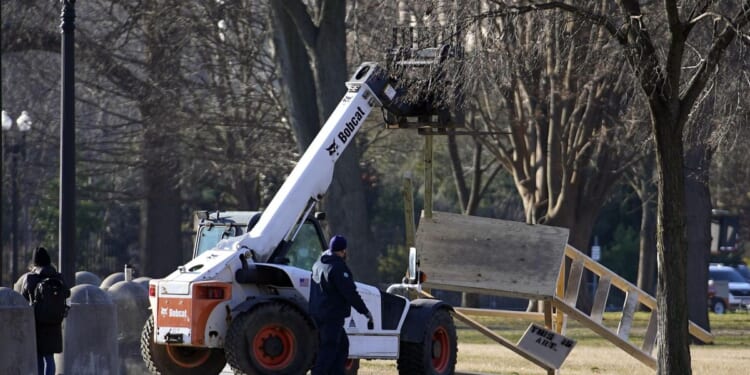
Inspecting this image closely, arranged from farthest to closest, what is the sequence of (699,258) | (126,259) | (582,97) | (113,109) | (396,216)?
1. (396,216)
2. (126,259)
3. (113,109)
4. (582,97)
5. (699,258)

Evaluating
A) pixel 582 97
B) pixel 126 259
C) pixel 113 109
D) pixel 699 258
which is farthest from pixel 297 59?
pixel 126 259

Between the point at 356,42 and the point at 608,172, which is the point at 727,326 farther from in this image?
the point at 356,42

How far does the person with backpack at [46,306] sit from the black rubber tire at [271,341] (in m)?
1.96

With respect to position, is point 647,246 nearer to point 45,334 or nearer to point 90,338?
point 90,338

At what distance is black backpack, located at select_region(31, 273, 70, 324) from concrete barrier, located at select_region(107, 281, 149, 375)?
7.82 feet

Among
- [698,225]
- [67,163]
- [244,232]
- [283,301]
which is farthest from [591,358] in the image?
[67,163]

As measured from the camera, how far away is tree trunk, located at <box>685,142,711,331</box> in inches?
1025

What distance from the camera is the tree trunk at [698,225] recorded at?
85.5 feet

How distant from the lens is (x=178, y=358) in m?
14.7

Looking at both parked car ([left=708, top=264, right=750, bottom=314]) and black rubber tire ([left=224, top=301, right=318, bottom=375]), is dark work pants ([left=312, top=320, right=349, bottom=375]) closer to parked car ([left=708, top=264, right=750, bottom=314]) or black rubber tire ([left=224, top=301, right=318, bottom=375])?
black rubber tire ([left=224, top=301, right=318, bottom=375])

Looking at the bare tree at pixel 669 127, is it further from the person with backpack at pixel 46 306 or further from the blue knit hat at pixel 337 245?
the person with backpack at pixel 46 306

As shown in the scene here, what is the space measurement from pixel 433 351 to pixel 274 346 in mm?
2483

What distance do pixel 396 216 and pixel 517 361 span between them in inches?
1396

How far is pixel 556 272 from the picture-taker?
17750 mm
